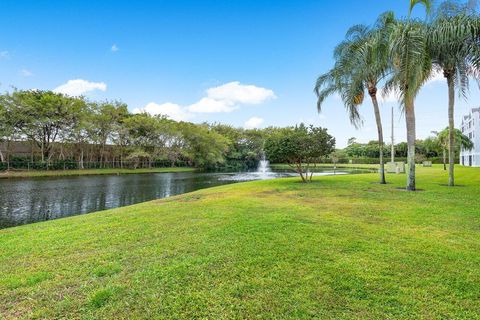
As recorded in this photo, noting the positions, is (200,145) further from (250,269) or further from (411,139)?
(250,269)

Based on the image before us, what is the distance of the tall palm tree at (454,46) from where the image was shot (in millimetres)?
10586

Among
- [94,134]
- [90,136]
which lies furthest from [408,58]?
[90,136]

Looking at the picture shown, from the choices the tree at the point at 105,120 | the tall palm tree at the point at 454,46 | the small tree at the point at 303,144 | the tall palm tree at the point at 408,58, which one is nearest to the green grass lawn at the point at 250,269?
the tall palm tree at the point at 408,58

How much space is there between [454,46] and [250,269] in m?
13.1

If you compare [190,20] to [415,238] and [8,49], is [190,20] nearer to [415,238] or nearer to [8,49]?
[8,49]

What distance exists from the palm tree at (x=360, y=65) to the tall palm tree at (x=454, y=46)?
190cm

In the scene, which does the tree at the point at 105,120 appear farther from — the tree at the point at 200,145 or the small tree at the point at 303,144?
the small tree at the point at 303,144

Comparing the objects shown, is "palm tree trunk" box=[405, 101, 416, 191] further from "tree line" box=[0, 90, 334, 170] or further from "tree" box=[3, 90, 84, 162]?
"tree" box=[3, 90, 84, 162]

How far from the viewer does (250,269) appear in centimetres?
362

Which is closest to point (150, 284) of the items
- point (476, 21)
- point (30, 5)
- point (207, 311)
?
point (207, 311)

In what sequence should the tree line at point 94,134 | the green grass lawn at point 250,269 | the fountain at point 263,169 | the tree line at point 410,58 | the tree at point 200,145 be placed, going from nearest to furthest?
1. the green grass lawn at point 250,269
2. the tree line at point 410,58
3. the tree line at point 94,134
4. the fountain at point 263,169
5. the tree at point 200,145

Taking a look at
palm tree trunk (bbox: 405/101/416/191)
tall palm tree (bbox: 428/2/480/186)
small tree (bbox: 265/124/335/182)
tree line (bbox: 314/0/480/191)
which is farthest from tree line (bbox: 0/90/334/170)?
tall palm tree (bbox: 428/2/480/186)

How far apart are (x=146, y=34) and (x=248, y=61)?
898 centimetres

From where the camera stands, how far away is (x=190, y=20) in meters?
18.2
